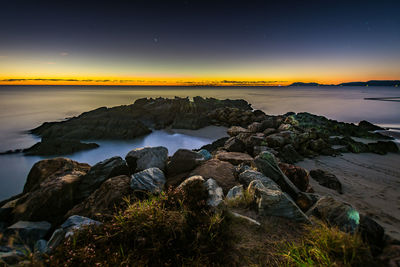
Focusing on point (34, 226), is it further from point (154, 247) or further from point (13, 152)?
point (13, 152)

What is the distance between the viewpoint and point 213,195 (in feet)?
14.7

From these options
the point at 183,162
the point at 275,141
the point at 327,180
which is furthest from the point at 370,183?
the point at 183,162

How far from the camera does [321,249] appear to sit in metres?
2.88

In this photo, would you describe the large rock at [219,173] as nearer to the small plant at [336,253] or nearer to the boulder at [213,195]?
the boulder at [213,195]

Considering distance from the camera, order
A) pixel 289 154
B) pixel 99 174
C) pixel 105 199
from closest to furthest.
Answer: pixel 105 199
pixel 99 174
pixel 289 154

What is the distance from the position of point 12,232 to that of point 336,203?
7.80m

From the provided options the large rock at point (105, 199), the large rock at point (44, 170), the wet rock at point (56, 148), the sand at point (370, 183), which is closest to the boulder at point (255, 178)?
the sand at point (370, 183)

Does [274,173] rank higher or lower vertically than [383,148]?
higher

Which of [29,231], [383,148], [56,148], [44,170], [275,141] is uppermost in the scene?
[44,170]

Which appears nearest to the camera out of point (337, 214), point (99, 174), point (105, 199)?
point (337, 214)

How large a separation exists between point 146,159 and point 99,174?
Answer: 5.38 feet

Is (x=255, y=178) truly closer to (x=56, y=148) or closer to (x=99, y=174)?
(x=99, y=174)

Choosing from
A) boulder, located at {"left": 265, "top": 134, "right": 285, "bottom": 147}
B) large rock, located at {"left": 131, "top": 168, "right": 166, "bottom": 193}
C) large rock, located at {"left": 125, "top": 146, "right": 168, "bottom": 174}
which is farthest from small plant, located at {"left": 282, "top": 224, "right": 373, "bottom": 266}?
boulder, located at {"left": 265, "top": 134, "right": 285, "bottom": 147}

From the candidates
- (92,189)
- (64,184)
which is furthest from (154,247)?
(64,184)
